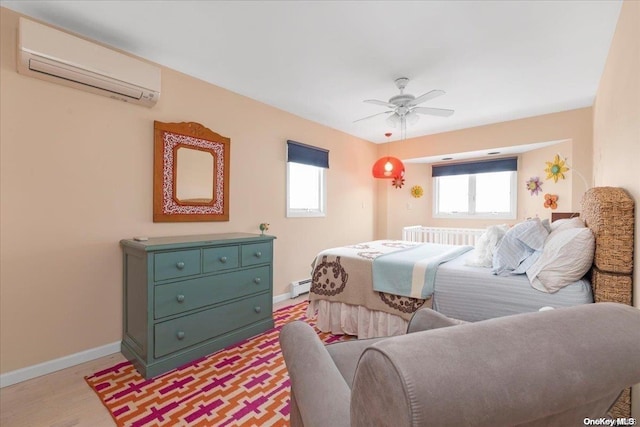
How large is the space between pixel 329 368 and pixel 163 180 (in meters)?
2.32

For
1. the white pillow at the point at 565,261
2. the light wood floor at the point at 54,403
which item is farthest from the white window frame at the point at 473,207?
the light wood floor at the point at 54,403

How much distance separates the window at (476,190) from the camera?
464 centimetres

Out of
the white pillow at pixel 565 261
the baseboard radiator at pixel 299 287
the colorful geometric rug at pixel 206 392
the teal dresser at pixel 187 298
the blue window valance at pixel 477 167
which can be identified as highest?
the blue window valance at pixel 477 167

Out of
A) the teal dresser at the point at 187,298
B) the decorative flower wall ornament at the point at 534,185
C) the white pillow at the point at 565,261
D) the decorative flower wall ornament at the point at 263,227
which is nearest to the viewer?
the white pillow at the point at 565,261

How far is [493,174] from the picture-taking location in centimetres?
482

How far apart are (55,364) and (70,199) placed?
3.86 ft

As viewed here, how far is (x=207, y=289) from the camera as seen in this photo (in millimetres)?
2314

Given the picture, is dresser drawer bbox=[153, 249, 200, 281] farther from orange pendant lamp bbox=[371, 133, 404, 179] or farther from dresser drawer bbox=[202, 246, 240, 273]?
orange pendant lamp bbox=[371, 133, 404, 179]

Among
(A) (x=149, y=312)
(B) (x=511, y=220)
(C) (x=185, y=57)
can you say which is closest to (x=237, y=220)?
(A) (x=149, y=312)

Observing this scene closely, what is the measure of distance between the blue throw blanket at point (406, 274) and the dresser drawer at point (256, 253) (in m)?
1.01

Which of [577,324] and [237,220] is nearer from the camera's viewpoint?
[577,324]

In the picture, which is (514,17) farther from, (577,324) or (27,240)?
(27,240)

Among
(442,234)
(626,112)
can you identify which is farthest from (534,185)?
(626,112)

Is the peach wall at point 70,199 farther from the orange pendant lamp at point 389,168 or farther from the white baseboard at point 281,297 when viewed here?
the orange pendant lamp at point 389,168
